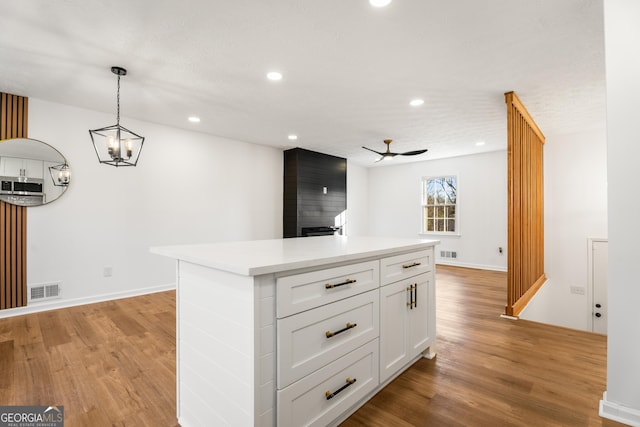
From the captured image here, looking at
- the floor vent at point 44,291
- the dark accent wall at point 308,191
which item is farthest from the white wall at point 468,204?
the floor vent at point 44,291

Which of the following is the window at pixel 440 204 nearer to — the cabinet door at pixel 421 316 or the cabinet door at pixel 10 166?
the cabinet door at pixel 421 316

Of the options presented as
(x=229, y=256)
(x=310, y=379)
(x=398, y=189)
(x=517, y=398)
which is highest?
(x=398, y=189)

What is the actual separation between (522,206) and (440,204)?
3.50 metres

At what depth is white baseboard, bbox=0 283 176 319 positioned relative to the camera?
347 centimetres

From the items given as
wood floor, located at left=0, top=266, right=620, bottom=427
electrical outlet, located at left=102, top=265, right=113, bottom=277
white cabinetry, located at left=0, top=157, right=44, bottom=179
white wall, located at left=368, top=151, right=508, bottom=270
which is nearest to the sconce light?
white cabinetry, located at left=0, top=157, right=44, bottom=179

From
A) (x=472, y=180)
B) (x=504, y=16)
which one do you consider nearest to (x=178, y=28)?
(x=504, y=16)

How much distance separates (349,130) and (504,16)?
2.97m

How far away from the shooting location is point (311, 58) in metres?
2.66

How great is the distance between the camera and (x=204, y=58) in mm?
2662

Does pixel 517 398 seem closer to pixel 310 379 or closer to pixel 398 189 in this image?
pixel 310 379

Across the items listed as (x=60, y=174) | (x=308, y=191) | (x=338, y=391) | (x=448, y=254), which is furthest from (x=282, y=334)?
(x=448, y=254)

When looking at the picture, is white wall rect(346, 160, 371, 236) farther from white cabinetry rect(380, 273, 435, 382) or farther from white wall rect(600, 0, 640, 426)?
white wall rect(600, 0, 640, 426)

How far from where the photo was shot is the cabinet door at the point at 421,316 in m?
2.11

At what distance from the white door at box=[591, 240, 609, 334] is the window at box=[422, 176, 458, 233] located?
243cm
